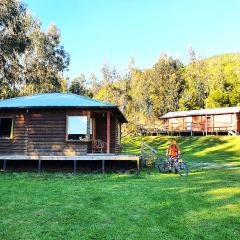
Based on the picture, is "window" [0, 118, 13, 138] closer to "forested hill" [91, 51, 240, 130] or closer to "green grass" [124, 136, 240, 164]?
"green grass" [124, 136, 240, 164]

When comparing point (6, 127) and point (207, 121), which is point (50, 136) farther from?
point (207, 121)

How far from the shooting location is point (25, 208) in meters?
9.60

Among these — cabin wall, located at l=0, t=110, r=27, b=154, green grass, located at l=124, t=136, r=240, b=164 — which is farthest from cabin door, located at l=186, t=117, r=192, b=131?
cabin wall, located at l=0, t=110, r=27, b=154

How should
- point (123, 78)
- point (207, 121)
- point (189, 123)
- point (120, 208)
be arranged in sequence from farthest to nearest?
point (123, 78) → point (189, 123) → point (207, 121) → point (120, 208)

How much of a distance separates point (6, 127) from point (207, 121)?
1366 inches

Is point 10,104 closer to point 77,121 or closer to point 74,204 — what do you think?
point 77,121

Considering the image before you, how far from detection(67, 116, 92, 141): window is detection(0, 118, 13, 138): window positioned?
3139mm

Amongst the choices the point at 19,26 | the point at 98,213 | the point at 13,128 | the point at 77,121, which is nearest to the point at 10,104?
the point at 13,128

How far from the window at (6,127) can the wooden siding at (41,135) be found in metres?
0.24

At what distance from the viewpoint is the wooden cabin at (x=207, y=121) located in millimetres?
46656

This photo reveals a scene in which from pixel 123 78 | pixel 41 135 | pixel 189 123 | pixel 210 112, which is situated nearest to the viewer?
pixel 41 135

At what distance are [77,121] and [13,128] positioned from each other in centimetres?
339

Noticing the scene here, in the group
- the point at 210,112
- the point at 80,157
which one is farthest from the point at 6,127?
the point at 210,112

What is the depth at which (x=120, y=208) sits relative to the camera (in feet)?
31.5
